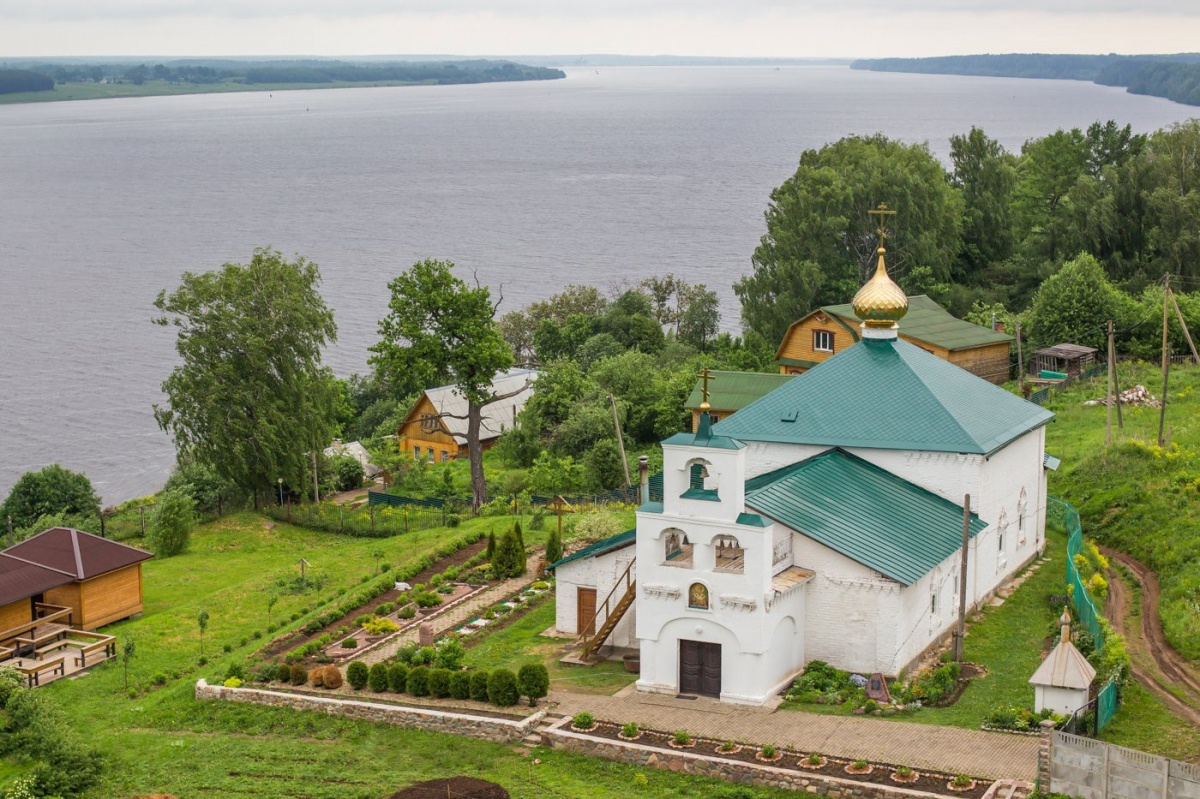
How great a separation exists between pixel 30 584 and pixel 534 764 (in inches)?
574

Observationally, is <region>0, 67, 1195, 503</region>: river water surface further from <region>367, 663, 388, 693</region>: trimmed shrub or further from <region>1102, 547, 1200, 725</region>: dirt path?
<region>1102, 547, 1200, 725</region>: dirt path

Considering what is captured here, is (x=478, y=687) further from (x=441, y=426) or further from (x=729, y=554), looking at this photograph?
(x=441, y=426)

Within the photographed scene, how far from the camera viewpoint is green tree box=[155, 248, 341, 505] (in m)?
44.5

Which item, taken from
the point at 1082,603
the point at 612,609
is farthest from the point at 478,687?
the point at 1082,603

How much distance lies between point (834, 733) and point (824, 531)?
4.37m

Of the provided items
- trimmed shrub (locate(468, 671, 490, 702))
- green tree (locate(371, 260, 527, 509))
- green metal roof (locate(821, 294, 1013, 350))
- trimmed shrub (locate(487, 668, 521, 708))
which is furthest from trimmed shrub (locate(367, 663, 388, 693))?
green metal roof (locate(821, 294, 1013, 350))

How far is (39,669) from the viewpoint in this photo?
29.6 m

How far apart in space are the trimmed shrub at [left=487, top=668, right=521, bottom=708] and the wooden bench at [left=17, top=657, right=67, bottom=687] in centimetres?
985

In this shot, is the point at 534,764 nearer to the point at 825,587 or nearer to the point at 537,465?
the point at 825,587


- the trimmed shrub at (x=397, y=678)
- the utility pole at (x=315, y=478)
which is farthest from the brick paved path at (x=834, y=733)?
the utility pole at (x=315, y=478)

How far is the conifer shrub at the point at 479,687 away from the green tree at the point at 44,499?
85.5ft

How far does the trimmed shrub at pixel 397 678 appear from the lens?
27078mm

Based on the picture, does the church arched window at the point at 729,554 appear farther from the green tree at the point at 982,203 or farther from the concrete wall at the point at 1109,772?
the green tree at the point at 982,203

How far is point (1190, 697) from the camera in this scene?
25.4 m
